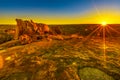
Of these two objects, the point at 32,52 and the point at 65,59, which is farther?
the point at 32,52

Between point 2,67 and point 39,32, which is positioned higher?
point 39,32

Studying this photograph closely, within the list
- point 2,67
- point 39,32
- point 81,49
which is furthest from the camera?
point 39,32

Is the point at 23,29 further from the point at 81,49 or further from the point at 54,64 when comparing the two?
the point at 54,64

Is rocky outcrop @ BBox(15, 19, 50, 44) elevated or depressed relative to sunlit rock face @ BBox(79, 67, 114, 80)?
elevated

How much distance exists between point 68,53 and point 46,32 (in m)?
20.3

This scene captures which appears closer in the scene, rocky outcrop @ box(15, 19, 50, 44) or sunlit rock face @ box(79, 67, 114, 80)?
sunlit rock face @ box(79, 67, 114, 80)

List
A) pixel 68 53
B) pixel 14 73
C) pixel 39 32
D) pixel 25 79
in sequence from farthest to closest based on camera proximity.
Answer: pixel 39 32, pixel 68 53, pixel 14 73, pixel 25 79

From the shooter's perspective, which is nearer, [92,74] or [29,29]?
[92,74]

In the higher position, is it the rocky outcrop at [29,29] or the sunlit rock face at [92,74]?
the rocky outcrop at [29,29]

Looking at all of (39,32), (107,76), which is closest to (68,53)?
(107,76)

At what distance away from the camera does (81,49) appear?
29.9 metres

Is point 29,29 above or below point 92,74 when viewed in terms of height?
above

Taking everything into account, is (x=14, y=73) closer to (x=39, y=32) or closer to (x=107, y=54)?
(x=107, y=54)

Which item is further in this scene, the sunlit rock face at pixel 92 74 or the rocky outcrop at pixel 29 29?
the rocky outcrop at pixel 29 29
